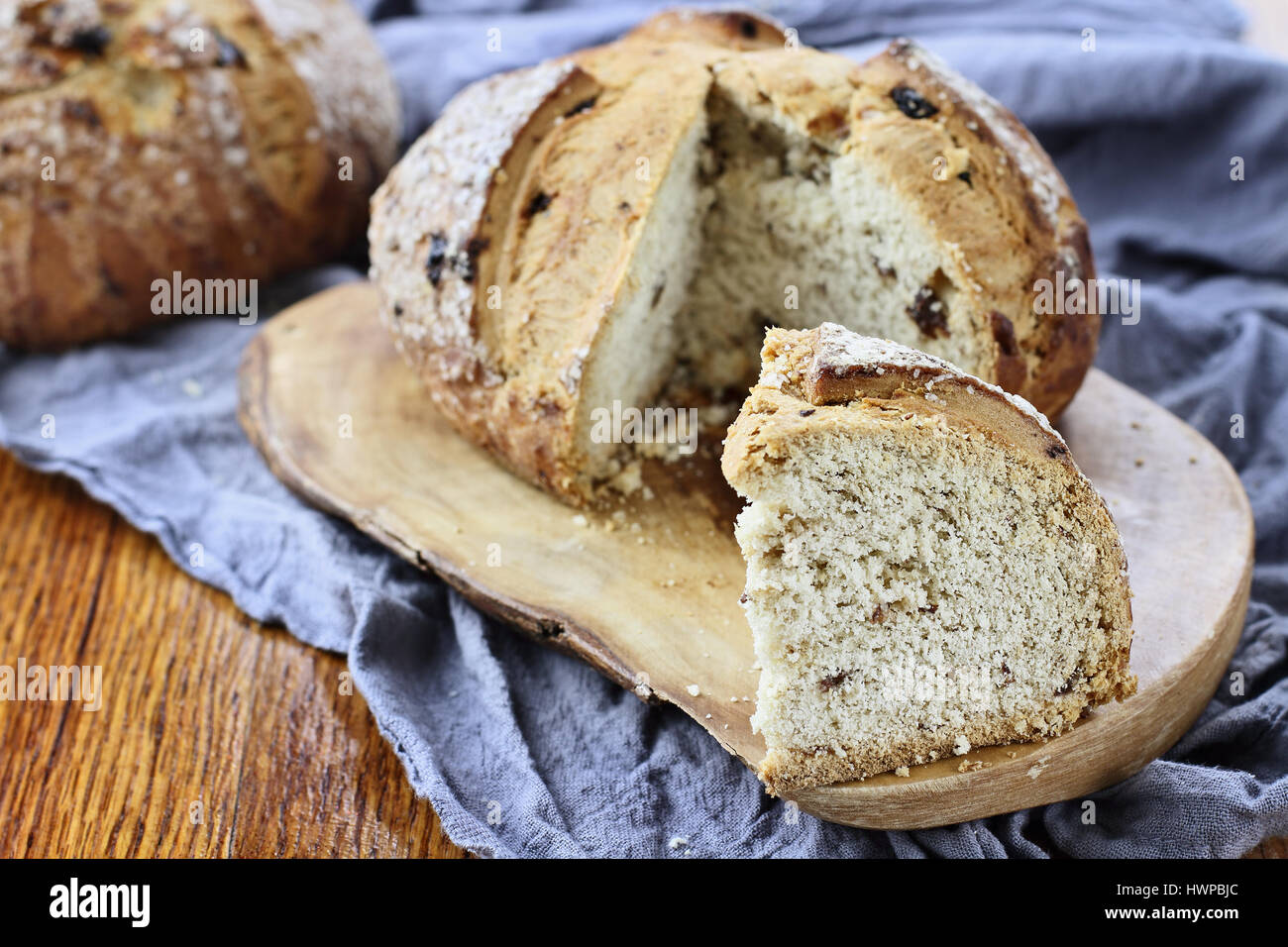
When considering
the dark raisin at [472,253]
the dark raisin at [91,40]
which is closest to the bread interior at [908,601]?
the dark raisin at [472,253]

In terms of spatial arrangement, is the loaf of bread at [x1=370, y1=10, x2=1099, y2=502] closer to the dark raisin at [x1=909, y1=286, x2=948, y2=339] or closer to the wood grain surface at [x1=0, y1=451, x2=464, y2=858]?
the dark raisin at [x1=909, y1=286, x2=948, y2=339]

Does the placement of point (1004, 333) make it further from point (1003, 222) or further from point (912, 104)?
point (912, 104)

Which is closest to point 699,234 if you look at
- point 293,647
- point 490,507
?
point 490,507

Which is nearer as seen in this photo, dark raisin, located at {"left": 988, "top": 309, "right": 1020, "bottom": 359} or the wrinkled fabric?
the wrinkled fabric

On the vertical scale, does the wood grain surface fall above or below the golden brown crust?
below

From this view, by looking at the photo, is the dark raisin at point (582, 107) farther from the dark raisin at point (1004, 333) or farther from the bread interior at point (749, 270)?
the dark raisin at point (1004, 333)

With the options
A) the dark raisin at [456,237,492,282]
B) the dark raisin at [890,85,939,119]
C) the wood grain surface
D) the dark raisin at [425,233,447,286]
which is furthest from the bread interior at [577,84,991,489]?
the wood grain surface

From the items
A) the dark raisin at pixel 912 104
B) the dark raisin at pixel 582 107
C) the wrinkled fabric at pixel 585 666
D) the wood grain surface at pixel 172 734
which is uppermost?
the dark raisin at pixel 912 104
